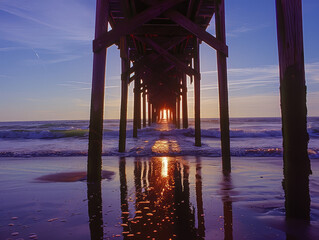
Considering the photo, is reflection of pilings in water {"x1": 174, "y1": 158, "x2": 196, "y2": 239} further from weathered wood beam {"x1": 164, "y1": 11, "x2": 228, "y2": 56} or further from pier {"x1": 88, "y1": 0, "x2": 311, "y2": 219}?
weathered wood beam {"x1": 164, "y1": 11, "x2": 228, "y2": 56}

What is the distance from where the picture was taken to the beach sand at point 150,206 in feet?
4.99

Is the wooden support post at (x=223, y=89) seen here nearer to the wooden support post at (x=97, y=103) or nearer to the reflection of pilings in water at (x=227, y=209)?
the reflection of pilings in water at (x=227, y=209)

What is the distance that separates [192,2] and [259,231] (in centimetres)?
427

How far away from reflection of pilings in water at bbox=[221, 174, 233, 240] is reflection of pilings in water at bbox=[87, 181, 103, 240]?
0.85 metres

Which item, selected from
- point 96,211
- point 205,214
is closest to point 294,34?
point 205,214

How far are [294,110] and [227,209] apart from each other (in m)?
1.00

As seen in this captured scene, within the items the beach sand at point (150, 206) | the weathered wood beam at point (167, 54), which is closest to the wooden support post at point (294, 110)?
the beach sand at point (150, 206)

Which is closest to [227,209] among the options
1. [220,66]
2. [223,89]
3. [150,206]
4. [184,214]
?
[184,214]

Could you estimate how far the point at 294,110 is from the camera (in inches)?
64.6

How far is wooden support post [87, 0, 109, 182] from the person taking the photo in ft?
9.50

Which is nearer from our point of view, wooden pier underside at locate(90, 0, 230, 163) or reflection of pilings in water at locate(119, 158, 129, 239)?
reflection of pilings in water at locate(119, 158, 129, 239)

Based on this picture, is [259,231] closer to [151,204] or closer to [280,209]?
[280,209]

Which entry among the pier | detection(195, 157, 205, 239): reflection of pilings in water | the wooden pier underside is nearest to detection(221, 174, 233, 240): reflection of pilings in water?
detection(195, 157, 205, 239): reflection of pilings in water

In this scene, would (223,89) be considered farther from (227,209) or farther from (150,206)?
(150,206)
